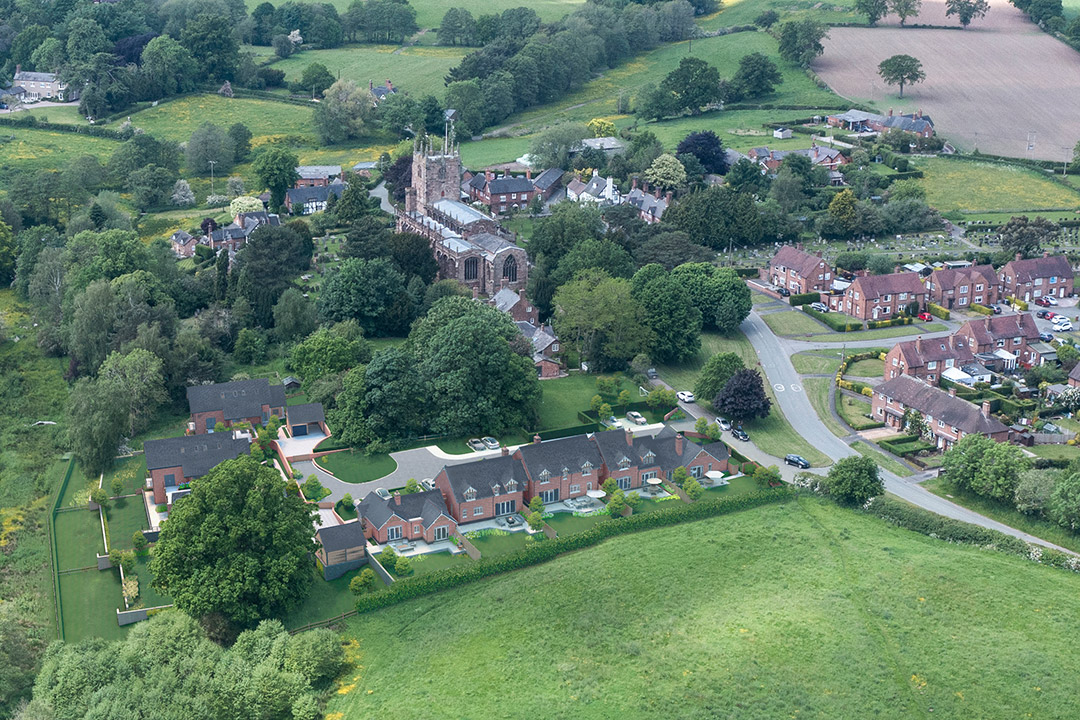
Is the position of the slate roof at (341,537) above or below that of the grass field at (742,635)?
above

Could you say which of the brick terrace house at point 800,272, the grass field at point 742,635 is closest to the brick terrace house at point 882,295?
the brick terrace house at point 800,272

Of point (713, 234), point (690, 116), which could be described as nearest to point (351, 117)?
point (690, 116)

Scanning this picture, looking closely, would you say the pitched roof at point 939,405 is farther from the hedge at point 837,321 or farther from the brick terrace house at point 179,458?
the brick terrace house at point 179,458

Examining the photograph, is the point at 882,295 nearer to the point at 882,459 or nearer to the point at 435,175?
the point at 882,459

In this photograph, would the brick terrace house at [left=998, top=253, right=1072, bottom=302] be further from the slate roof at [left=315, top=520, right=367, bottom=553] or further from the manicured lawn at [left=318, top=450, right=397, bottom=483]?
the slate roof at [left=315, top=520, right=367, bottom=553]

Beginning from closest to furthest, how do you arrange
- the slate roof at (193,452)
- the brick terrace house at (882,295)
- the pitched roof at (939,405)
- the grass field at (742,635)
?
the grass field at (742,635)
the slate roof at (193,452)
the pitched roof at (939,405)
the brick terrace house at (882,295)

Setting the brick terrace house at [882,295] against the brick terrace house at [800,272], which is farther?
the brick terrace house at [800,272]
